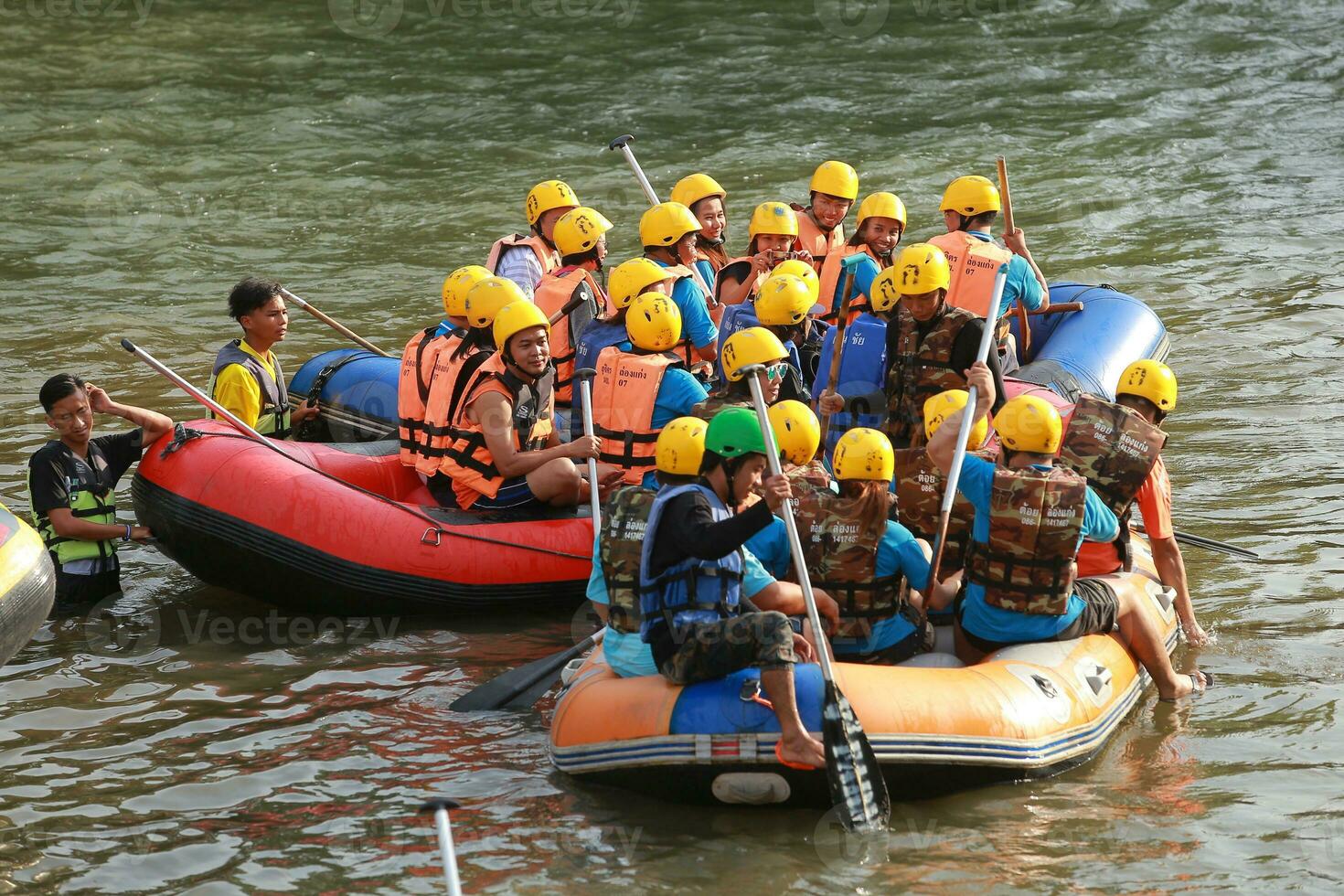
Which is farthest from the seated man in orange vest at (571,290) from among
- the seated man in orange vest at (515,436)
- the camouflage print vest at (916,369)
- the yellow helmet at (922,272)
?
the yellow helmet at (922,272)

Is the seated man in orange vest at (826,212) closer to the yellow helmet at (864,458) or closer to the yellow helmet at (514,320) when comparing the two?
the yellow helmet at (514,320)

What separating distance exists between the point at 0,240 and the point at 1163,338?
34.0ft

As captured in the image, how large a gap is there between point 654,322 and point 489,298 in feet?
2.54

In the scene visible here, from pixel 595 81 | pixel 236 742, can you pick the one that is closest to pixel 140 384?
pixel 236 742

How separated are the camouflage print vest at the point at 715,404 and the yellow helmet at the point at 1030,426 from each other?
132 centimetres

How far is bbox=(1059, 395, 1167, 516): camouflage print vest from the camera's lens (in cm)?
621

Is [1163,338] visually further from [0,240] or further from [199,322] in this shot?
[0,240]

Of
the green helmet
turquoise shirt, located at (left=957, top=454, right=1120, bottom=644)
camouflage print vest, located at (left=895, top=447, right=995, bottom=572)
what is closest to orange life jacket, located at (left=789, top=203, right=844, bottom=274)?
camouflage print vest, located at (left=895, top=447, right=995, bottom=572)

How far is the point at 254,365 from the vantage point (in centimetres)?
812

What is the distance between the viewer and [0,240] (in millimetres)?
14750

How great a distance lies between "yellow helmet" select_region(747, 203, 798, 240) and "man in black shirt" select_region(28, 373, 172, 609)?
3.18m

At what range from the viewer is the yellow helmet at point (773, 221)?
861cm

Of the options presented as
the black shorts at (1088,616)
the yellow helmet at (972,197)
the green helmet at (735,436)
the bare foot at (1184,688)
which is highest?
the yellow helmet at (972,197)

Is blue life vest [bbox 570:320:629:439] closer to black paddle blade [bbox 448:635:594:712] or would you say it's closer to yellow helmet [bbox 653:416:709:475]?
black paddle blade [bbox 448:635:594:712]
